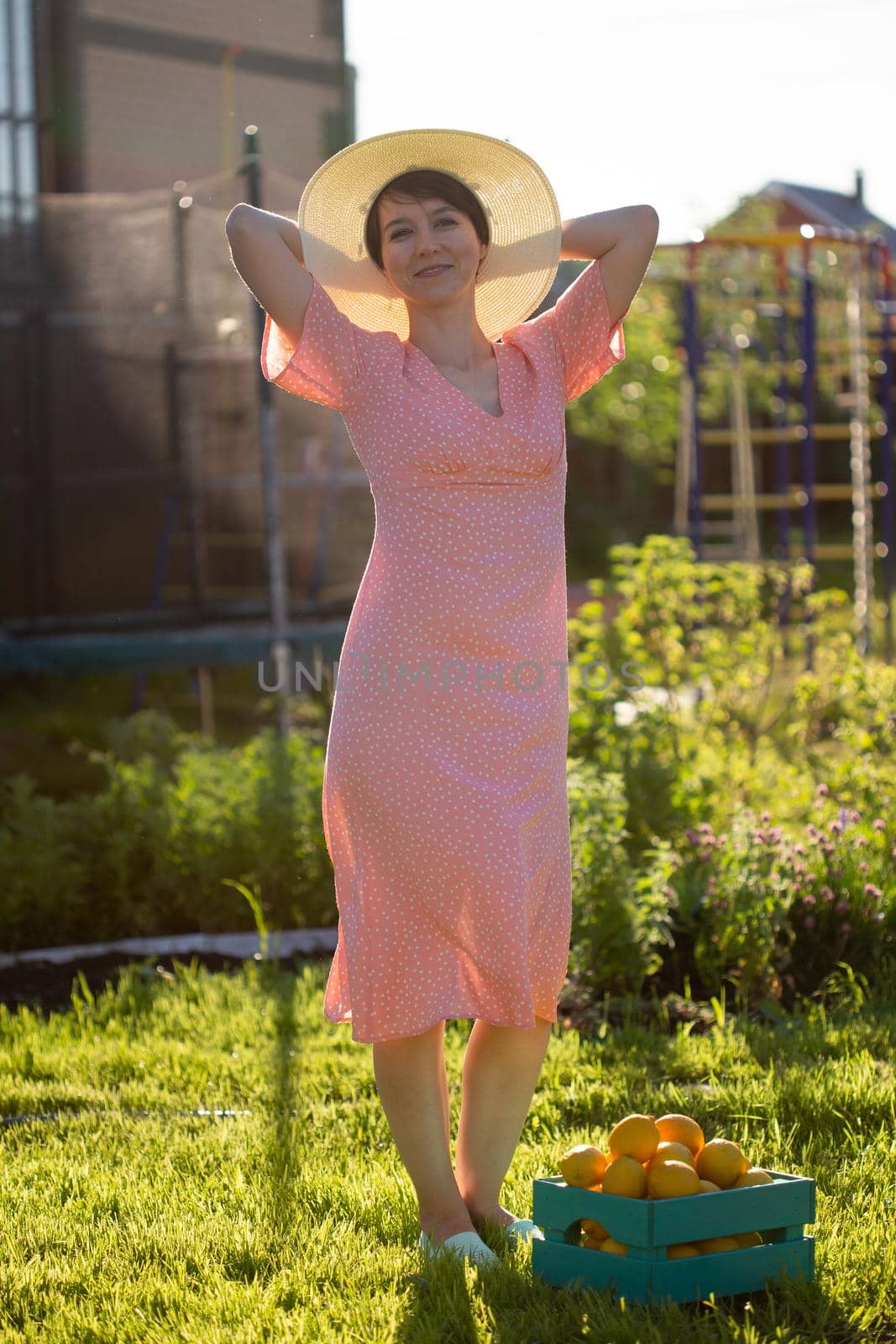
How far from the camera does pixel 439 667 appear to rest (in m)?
2.38

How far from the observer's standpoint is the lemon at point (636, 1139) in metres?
2.32

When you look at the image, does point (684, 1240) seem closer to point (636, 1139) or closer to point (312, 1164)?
point (636, 1139)

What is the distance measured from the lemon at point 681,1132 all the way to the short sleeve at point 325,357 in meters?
1.20

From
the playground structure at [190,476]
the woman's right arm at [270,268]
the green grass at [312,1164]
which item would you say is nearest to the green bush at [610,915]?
the green grass at [312,1164]

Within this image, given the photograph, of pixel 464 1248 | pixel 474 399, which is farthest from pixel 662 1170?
pixel 474 399

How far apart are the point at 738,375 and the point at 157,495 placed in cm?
479

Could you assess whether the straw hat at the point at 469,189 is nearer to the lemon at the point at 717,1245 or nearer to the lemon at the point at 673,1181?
the lemon at the point at 673,1181

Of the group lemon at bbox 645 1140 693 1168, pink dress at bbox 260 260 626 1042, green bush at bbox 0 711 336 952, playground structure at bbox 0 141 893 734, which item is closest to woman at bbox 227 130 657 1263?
pink dress at bbox 260 260 626 1042

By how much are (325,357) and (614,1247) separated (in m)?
1.37

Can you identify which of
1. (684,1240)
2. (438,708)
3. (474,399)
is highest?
(474,399)

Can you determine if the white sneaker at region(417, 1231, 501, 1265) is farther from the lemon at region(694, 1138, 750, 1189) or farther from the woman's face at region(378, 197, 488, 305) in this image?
the woman's face at region(378, 197, 488, 305)

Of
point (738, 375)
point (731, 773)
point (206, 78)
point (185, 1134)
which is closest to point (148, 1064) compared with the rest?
point (185, 1134)

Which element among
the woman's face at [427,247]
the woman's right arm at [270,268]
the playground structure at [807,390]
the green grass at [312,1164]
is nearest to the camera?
the green grass at [312,1164]

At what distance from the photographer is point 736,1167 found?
228cm
